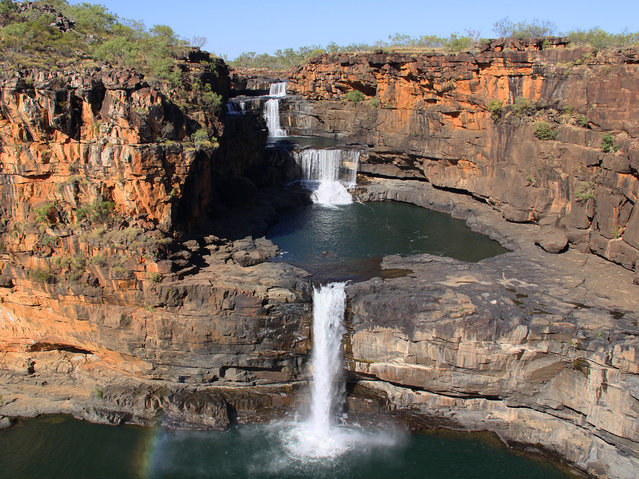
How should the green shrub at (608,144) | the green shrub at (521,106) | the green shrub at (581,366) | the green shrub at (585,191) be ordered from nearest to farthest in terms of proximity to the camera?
the green shrub at (581,366) → the green shrub at (608,144) → the green shrub at (585,191) → the green shrub at (521,106)

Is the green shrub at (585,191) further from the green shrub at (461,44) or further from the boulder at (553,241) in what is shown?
the green shrub at (461,44)

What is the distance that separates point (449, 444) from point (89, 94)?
20204 mm

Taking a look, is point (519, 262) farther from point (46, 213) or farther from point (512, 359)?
point (46, 213)

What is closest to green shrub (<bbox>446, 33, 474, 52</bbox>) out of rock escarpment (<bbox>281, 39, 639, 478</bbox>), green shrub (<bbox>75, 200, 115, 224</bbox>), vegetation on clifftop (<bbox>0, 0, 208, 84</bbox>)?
rock escarpment (<bbox>281, 39, 639, 478</bbox>)

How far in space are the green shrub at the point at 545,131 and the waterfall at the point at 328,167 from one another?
15109mm

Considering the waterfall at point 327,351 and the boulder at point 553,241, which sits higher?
the boulder at point 553,241

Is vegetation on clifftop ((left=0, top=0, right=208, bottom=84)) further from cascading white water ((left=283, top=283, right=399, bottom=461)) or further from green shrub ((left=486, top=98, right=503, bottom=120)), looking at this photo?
green shrub ((left=486, top=98, right=503, bottom=120))

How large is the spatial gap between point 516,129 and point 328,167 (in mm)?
15268

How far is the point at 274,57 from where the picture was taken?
93.4 m

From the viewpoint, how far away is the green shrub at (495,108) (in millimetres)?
32062

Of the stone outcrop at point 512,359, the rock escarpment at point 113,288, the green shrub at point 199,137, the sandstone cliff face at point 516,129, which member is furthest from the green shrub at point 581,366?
the green shrub at point 199,137

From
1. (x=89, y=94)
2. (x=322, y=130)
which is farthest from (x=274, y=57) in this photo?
(x=89, y=94)

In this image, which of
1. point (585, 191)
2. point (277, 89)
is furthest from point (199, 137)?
point (277, 89)

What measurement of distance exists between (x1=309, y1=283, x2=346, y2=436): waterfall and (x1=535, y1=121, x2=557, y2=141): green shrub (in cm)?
1683
